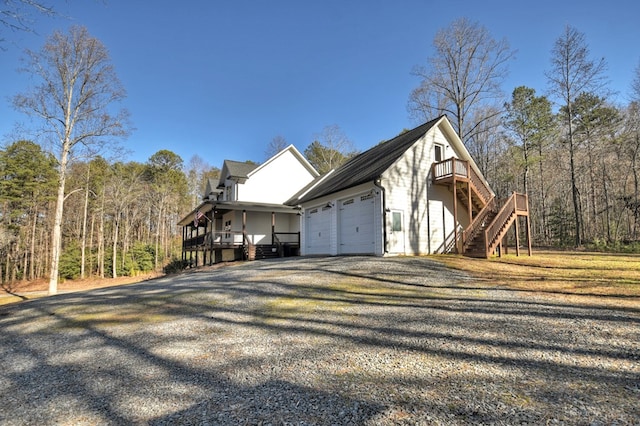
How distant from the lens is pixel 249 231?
22219mm

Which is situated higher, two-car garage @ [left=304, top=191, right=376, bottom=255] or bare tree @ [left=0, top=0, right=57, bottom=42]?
bare tree @ [left=0, top=0, right=57, bottom=42]

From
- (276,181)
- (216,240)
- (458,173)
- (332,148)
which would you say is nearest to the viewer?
(458,173)

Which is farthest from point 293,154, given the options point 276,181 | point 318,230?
point 318,230

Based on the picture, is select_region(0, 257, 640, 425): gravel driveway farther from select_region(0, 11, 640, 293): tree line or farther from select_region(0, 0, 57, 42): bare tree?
select_region(0, 11, 640, 293): tree line

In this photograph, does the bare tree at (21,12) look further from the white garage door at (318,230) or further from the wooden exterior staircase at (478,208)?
the wooden exterior staircase at (478,208)

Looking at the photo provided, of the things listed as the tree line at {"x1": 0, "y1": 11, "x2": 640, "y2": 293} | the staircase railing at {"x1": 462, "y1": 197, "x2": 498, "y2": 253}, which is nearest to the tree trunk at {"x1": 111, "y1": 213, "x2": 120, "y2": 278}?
the tree line at {"x1": 0, "y1": 11, "x2": 640, "y2": 293}

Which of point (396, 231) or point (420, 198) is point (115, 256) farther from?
point (420, 198)

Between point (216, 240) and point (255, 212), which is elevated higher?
point (255, 212)

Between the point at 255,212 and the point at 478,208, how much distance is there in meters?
14.4

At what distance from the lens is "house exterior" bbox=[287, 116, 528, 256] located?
13.6 m

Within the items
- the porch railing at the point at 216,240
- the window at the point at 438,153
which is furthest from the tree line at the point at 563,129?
the porch railing at the point at 216,240

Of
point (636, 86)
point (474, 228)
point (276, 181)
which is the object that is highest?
point (636, 86)

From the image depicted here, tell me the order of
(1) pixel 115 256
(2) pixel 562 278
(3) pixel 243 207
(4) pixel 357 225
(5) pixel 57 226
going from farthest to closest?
(1) pixel 115 256
(3) pixel 243 207
(5) pixel 57 226
(4) pixel 357 225
(2) pixel 562 278

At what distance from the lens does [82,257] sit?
2645 centimetres
